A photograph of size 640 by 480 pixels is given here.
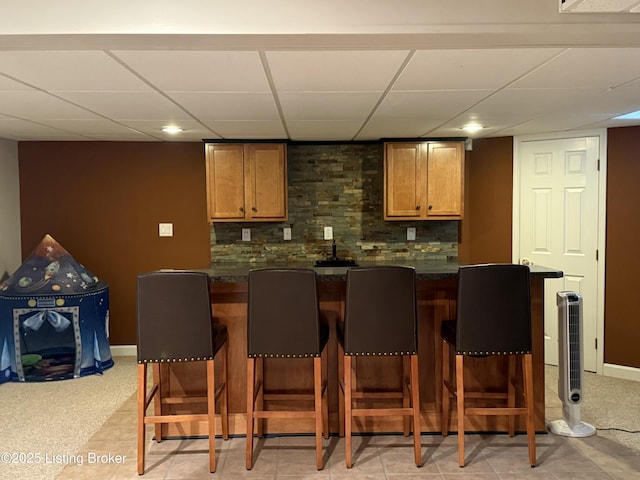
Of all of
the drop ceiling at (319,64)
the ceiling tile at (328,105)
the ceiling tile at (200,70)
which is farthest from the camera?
the ceiling tile at (328,105)

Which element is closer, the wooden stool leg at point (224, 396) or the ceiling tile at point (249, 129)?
the wooden stool leg at point (224, 396)

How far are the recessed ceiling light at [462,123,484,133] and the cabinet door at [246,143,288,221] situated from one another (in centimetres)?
164

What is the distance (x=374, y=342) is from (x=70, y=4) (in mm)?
2026

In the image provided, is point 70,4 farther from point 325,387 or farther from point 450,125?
point 450,125

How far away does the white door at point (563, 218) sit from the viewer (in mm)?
4180

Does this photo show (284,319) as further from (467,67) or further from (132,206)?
(132,206)

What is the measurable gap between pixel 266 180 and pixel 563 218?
8.99 ft

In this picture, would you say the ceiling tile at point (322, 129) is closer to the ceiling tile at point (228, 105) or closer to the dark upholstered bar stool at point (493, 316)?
the ceiling tile at point (228, 105)

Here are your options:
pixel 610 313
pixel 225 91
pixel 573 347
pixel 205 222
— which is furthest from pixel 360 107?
pixel 610 313

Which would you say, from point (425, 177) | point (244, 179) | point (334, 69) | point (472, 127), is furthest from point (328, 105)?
point (425, 177)

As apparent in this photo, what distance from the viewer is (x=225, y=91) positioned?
2604 millimetres

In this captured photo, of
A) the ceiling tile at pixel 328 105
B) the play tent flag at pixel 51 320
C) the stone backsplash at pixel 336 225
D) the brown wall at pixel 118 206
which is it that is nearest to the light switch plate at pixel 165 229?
the brown wall at pixel 118 206

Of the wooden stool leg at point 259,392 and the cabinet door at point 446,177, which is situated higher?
the cabinet door at point 446,177

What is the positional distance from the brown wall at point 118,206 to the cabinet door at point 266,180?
611mm
